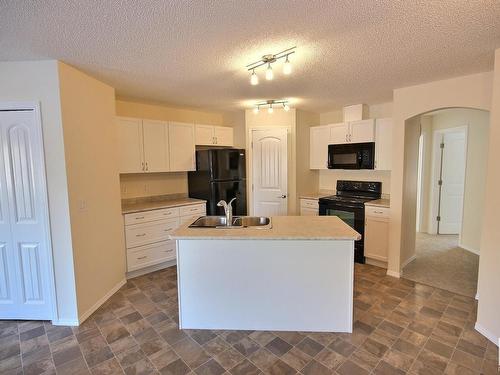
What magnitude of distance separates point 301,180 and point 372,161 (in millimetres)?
1178

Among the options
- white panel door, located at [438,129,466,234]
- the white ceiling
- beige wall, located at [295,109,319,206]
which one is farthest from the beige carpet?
the white ceiling

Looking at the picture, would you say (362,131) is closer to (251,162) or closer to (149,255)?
(251,162)

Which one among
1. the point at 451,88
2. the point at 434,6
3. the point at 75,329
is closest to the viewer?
the point at 434,6

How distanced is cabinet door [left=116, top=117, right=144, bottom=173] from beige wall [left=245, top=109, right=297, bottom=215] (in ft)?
5.59

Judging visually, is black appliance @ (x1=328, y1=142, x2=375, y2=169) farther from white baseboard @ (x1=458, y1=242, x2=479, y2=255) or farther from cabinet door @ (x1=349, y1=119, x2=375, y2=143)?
white baseboard @ (x1=458, y1=242, x2=479, y2=255)

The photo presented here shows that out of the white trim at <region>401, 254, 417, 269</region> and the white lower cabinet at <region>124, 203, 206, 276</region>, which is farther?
the white trim at <region>401, 254, 417, 269</region>

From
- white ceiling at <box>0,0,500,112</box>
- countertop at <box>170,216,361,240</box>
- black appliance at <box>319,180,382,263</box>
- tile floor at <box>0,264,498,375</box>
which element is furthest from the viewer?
black appliance at <box>319,180,382,263</box>

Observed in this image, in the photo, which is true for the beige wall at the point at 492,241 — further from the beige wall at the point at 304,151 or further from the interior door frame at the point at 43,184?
the interior door frame at the point at 43,184

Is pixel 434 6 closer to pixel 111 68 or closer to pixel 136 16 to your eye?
pixel 136 16

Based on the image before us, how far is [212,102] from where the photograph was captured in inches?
157

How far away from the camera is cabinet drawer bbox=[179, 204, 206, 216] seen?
3961 mm

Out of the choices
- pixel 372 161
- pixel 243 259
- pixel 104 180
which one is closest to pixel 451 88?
pixel 372 161

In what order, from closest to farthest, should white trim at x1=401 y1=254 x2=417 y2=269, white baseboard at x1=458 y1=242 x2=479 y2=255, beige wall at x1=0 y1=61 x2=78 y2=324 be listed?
beige wall at x1=0 y1=61 x2=78 y2=324, white trim at x1=401 y1=254 x2=417 y2=269, white baseboard at x1=458 y1=242 x2=479 y2=255

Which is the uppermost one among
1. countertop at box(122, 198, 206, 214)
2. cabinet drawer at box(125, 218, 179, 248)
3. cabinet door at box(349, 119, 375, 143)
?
cabinet door at box(349, 119, 375, 143)
